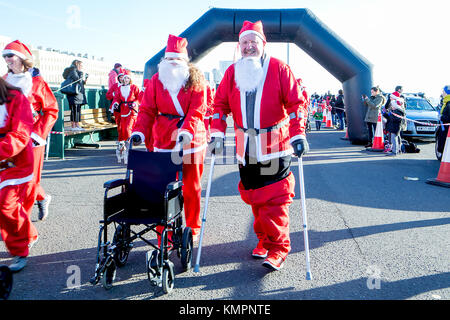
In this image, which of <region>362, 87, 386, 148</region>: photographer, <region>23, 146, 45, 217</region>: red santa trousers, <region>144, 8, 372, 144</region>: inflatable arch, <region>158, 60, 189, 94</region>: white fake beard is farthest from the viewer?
<region>144, 8, 372, 144</region>: inflatable arch

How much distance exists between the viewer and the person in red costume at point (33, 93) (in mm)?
4023

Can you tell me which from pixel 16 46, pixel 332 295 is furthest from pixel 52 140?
pixel 332 295

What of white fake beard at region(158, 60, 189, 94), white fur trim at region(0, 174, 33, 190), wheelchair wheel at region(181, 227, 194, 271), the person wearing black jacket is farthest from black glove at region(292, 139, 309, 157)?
the person wearing black jacket

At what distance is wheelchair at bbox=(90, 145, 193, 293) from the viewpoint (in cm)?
322

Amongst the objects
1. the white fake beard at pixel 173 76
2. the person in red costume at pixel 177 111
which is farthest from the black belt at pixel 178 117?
the white fake beard at pixel 173 76

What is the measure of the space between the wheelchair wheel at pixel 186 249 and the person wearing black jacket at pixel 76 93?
28.8 ft

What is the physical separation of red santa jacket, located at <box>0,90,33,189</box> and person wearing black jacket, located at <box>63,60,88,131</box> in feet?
26.3

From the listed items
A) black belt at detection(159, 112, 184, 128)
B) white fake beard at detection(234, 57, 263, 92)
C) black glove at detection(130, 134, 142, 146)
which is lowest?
black glove at detection(130, 134, 142, 146)

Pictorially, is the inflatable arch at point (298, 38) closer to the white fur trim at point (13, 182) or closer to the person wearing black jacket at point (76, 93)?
the person wearing black jacket at point (76, 93)

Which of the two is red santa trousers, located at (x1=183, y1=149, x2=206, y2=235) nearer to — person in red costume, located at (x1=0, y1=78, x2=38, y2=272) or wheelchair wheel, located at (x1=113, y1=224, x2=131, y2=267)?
wheelchair wheel, located at (x1=113, y1=224, x2=131, y2=267)

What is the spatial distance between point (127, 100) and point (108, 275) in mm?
6965

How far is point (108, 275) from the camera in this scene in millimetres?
3201

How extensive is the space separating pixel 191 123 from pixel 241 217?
1825 mm

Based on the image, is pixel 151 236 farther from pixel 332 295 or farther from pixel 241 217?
pixel 332 295
